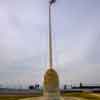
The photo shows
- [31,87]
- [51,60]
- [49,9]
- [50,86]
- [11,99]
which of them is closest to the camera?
[50,86]

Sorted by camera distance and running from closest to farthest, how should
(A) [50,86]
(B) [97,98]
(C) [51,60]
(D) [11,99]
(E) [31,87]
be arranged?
(A) [50,86]
(C) [51,60]
(B) [97,98]
(D) [11,99]
(E) [31,87]

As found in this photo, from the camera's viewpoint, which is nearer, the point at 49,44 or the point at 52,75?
the point at 52,75

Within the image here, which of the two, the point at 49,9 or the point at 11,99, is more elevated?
the point at 49,9

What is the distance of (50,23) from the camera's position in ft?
44.2

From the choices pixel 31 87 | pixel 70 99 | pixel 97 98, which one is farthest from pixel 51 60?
pixel 31 87

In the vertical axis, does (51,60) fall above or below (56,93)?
above

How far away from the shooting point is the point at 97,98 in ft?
57.6

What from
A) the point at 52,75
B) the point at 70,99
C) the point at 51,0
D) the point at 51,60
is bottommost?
the point at 70,99

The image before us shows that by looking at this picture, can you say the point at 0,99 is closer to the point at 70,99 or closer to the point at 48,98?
the point at 70,99

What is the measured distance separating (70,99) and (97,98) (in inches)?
171

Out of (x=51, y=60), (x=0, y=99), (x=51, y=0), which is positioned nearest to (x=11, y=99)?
(x=0, y=99)

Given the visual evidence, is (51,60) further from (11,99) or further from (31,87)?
(31,87)

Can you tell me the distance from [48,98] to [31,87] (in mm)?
30436

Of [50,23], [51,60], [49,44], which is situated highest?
[50,23]
